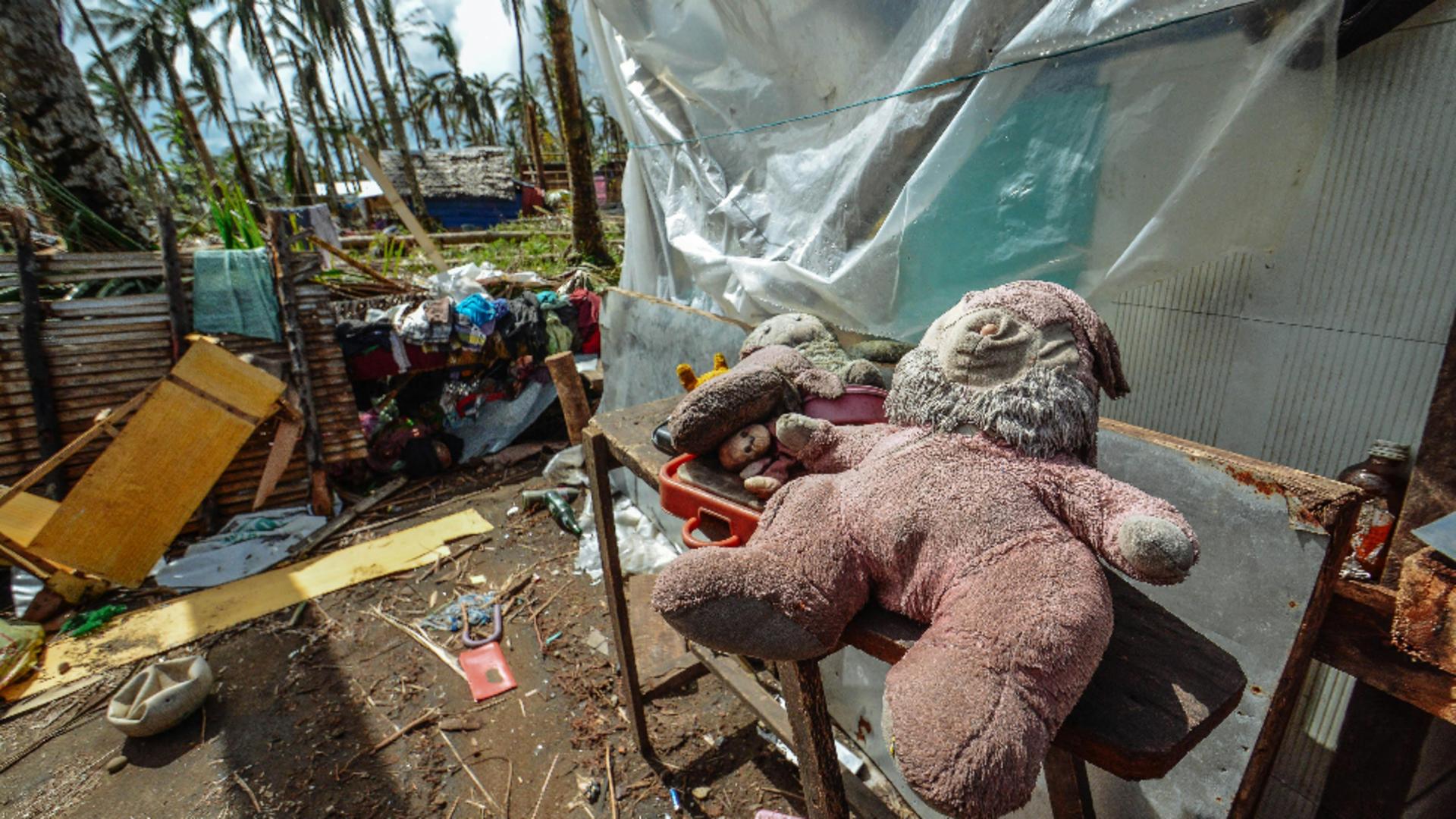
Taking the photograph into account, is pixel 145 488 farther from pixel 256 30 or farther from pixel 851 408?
pixel 256 30

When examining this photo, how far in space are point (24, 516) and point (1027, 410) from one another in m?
5.71

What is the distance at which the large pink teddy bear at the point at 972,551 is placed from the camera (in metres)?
0.77

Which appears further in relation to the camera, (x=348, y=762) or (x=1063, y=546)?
(x=348, y=762)

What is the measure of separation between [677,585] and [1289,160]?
171cm

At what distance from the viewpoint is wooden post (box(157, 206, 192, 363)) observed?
14.8 ft

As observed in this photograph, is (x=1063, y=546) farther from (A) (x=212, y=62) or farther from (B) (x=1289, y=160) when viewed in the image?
(A) (x=212, y=62)

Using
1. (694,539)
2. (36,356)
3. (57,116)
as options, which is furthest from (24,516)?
(694,539)

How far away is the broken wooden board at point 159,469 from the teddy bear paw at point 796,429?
486cm

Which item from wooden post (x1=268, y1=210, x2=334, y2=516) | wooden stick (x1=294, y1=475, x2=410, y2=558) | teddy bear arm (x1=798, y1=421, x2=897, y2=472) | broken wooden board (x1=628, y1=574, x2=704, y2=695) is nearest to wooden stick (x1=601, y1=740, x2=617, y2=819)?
broken wooden board (x1=628, y1=574, x2=704, y2=695)

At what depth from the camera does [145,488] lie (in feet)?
13.7

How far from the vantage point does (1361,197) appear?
1.46 m

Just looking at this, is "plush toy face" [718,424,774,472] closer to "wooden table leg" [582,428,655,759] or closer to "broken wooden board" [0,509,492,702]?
"wooden table leg" [582,428,655,759]

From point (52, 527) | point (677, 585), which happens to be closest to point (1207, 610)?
point (677, 585)

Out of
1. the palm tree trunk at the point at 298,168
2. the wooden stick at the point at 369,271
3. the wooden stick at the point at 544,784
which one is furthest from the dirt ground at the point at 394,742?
the palm tree trunk at the point at 298,168
